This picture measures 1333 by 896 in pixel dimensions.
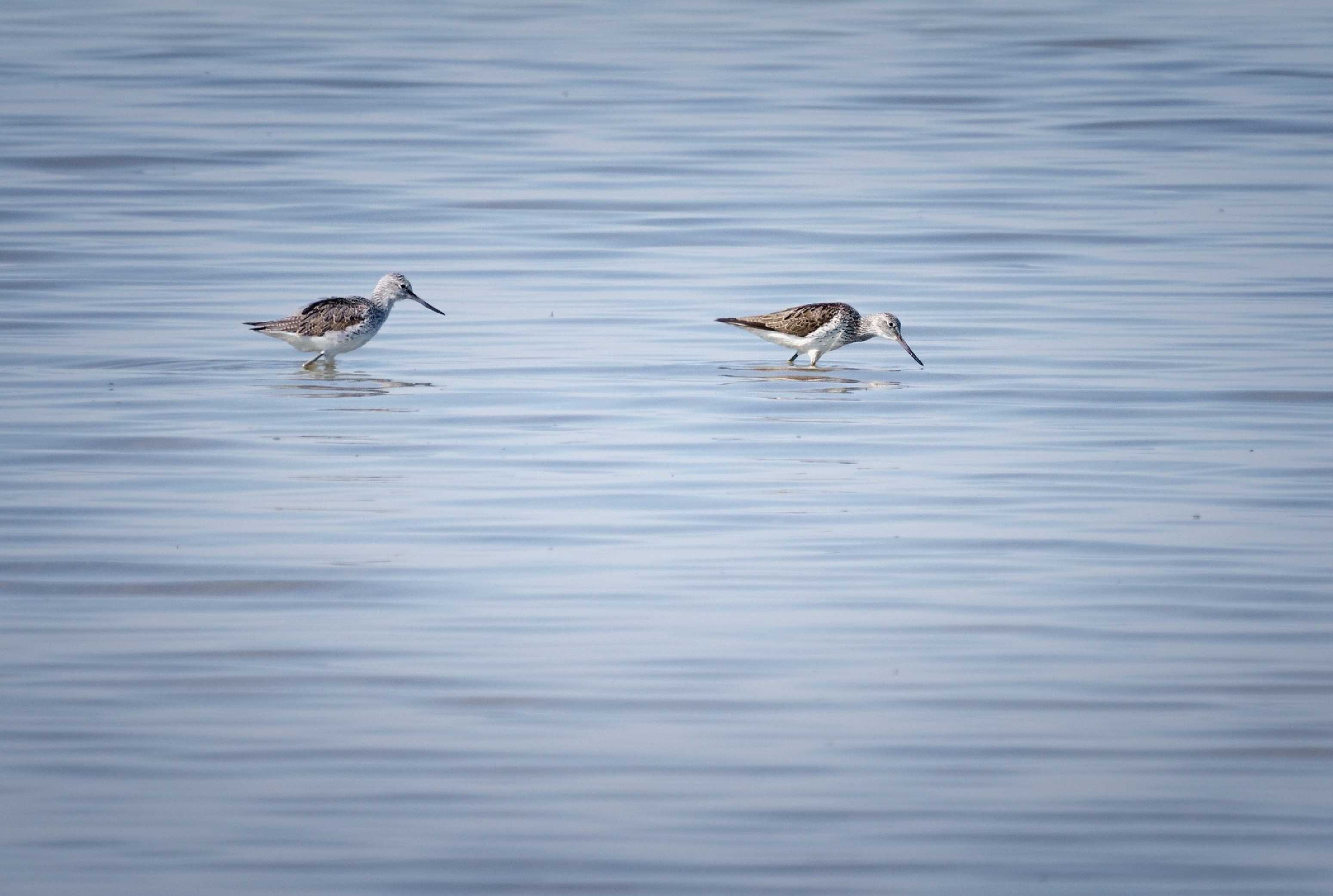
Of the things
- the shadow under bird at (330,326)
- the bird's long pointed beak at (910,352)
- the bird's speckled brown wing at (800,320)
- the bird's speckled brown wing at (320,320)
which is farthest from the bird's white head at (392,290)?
the bird's long pointed beak at (910,352)

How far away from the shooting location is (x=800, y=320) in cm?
1598

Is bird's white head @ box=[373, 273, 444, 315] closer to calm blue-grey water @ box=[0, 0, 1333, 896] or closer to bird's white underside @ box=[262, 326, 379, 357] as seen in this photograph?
calm blue-grey water @ box=[0, 0, 1333, 896]

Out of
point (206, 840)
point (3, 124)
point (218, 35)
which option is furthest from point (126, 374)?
point (218, 35)

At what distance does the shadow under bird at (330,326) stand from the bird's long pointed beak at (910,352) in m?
4.21

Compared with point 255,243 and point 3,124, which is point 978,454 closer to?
point 255,243

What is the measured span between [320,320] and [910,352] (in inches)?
180

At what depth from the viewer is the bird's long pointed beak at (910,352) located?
1537 cm

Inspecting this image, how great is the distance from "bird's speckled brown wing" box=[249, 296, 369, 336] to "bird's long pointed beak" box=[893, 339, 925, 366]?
433 centimetres

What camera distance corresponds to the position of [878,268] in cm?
1953

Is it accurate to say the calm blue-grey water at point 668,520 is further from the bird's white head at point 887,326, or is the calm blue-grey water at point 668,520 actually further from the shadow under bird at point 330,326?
the bird's white head at point 887,326

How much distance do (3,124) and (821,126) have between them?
1122 cm

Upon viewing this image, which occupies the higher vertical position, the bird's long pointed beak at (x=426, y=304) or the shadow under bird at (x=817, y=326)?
the shadow under bird at (x=817, y=326)

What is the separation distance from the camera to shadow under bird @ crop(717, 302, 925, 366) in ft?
52.3

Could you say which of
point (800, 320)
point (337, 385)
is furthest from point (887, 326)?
point (337, 385)
